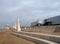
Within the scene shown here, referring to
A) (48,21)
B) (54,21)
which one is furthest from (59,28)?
(48,21)

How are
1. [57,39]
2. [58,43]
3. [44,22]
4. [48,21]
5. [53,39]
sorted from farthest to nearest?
1. [44,22]
2. [48,21]
3. [53,39]
4. [57,39]
5. [58,43]

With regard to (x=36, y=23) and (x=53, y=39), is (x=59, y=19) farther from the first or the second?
(x=53, y=39)

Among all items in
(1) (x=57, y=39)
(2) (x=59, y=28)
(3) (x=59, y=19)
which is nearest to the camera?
(1) (x=57, y=39)

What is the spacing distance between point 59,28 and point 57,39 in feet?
81.7

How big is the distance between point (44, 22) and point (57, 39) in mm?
83993

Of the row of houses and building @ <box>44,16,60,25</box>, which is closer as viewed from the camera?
building @ <box>44,16,60,25</box>

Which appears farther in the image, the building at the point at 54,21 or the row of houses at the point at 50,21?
the row of houses at the point at 50,21

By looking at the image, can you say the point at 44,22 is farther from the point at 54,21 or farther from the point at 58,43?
the point at 58,43

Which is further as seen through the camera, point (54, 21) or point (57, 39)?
point (54, 21)

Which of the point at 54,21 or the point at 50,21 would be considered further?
the point at 50,21

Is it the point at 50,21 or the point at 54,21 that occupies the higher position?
the point at 50,21

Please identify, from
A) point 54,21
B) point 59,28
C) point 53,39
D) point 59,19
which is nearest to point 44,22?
point 54,21

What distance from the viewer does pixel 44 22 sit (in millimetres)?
97688

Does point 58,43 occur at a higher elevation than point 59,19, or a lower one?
lower
